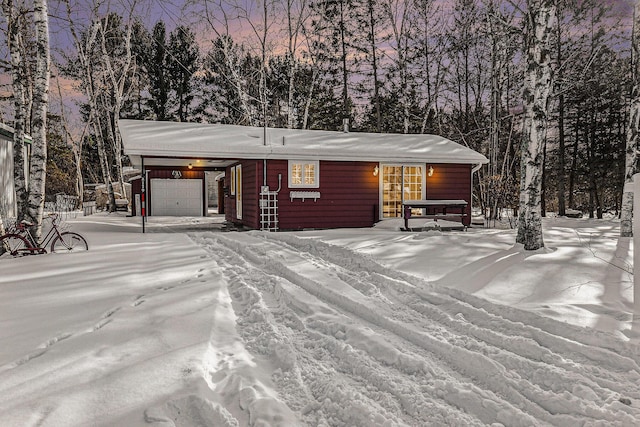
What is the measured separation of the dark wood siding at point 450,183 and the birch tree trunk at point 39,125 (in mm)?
10367

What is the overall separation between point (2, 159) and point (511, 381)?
16.5m

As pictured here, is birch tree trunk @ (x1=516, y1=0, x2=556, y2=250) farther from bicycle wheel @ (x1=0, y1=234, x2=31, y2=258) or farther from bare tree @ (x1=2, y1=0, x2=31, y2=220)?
bare tree @ (x1=2, y1=0, x2=31, y2=220)

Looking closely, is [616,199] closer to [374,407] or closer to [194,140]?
[194,140]

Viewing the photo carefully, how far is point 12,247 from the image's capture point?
25.5ft

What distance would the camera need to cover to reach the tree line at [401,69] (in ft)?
56.0

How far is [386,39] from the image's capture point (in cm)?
2055

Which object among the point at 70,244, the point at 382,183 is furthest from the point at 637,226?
the point at 382,183

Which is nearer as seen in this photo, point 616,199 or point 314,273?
point 314,273

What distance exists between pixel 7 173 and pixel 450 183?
49.9 ft

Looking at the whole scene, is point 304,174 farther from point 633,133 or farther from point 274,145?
point 633,133

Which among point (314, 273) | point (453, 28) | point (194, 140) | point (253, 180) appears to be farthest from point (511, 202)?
point (314, 273)

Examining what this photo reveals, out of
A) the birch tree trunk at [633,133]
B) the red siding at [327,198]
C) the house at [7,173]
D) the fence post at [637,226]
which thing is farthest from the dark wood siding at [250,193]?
the fence post at [637,226]

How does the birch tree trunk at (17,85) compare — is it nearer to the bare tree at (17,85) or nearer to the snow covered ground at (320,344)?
the bare tree at (17,85)

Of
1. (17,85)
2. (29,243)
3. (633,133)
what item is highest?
(17,85)
